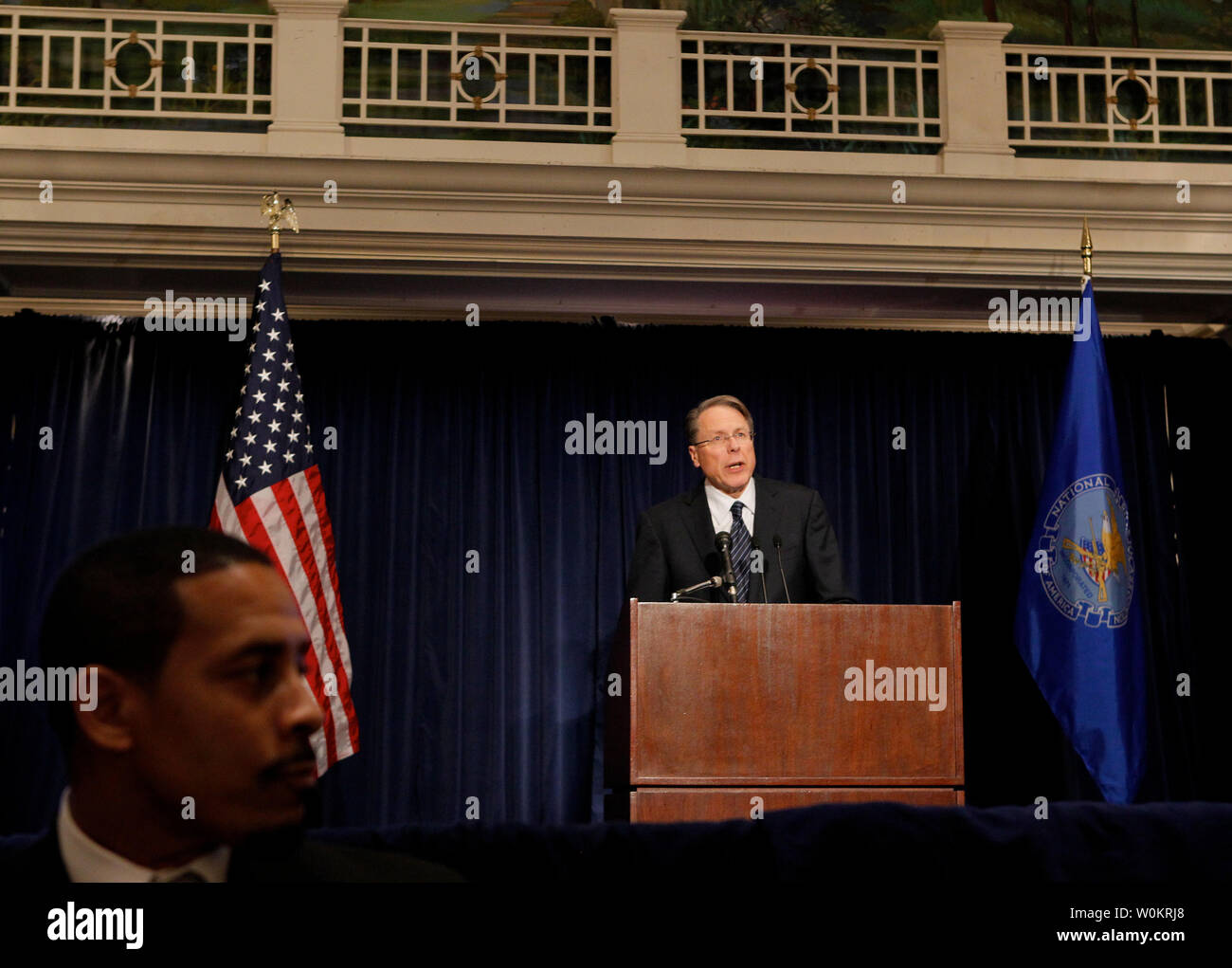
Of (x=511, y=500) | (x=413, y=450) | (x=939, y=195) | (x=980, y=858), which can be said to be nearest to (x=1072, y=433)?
(x=939, y=195)

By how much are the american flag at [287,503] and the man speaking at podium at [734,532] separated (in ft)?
4.66

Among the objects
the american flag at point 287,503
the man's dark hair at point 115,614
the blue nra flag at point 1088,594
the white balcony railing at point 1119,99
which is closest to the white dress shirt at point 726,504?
the american flag at point 287,503

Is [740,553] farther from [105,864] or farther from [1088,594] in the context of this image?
[105,864]

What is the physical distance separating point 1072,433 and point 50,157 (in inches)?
167

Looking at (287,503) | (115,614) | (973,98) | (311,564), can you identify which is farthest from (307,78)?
(115,614)

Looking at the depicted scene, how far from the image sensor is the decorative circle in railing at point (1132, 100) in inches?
245

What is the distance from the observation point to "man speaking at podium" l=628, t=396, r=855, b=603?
172 inches

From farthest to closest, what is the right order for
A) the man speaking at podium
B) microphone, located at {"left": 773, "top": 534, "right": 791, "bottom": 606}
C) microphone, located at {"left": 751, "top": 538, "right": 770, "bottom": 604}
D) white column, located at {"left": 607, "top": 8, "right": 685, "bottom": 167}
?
white column, located at {"left": 607, "top": 8, "right": 685, "bottom": 167} < the man speaking at podium < microphone, located at {"left": 751, "top": 538, "right": 770, "bottom": 604} < microphone, located at {"left": 773, "top": 534, "right": 791, "bottom": 606}

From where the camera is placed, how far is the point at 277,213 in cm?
563

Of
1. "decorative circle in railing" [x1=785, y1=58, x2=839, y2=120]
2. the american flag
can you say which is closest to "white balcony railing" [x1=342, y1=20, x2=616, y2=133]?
"decorative circle in railing" [x1=785, y1=58, x2=839, y2=120]

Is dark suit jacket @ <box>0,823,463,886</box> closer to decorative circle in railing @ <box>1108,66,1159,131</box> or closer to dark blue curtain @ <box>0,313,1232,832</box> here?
dark blue curtain @ <box>0,313,1232,832</box>

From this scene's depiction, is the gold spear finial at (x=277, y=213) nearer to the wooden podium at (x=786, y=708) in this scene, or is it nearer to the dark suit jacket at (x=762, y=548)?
the dark suit jacket at (x=762, y=548)

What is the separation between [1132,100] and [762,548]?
3.31m

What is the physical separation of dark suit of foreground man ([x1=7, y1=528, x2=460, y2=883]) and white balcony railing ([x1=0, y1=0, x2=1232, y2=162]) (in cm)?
501
